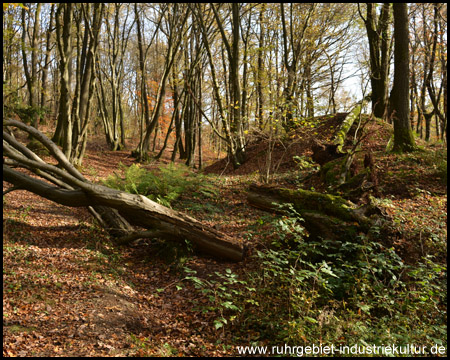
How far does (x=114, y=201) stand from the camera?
17.7ft

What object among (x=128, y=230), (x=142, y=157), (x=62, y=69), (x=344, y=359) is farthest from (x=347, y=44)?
(x=344, y=359)

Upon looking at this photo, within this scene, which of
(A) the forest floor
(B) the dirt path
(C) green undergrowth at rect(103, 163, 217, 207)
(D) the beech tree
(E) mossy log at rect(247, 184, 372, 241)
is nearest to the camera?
(B) the dirt path

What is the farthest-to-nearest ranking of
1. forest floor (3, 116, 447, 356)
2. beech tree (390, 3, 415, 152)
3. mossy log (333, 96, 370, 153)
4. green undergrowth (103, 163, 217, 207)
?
mossy log (333, 96, 370, 153) < beech tree (390, 3, 415, 152) < green undergrowth (103, 163, 217, 207) < forest floor (3, 116, 447, 356)

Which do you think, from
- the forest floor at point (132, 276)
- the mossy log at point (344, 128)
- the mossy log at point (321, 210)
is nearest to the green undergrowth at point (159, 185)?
the forest floor at point (132, 276)

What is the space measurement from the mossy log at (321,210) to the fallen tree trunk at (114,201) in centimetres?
118

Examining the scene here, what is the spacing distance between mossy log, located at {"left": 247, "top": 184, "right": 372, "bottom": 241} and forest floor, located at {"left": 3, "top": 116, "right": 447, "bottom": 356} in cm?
53

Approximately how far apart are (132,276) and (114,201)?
142 centimetres

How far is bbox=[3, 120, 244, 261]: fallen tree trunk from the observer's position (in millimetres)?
5348

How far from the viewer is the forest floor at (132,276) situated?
3.44m

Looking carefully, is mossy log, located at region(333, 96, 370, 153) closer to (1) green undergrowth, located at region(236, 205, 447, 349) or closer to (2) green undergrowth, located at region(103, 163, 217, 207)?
(2) green undergrowth, located at region(103, 163, 217, 207)

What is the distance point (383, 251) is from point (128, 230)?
506cm

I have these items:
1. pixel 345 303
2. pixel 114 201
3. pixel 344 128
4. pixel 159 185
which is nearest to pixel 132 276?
pixel 114 201

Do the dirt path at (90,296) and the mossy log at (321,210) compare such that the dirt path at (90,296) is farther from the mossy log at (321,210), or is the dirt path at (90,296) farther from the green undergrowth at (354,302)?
the mossy log at (321,210)

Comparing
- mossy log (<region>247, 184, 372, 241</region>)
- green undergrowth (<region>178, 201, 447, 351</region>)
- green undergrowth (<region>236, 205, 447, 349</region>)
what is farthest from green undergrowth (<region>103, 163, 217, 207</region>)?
green undergrowth (<region>236, 205, 447, 349</region>)
